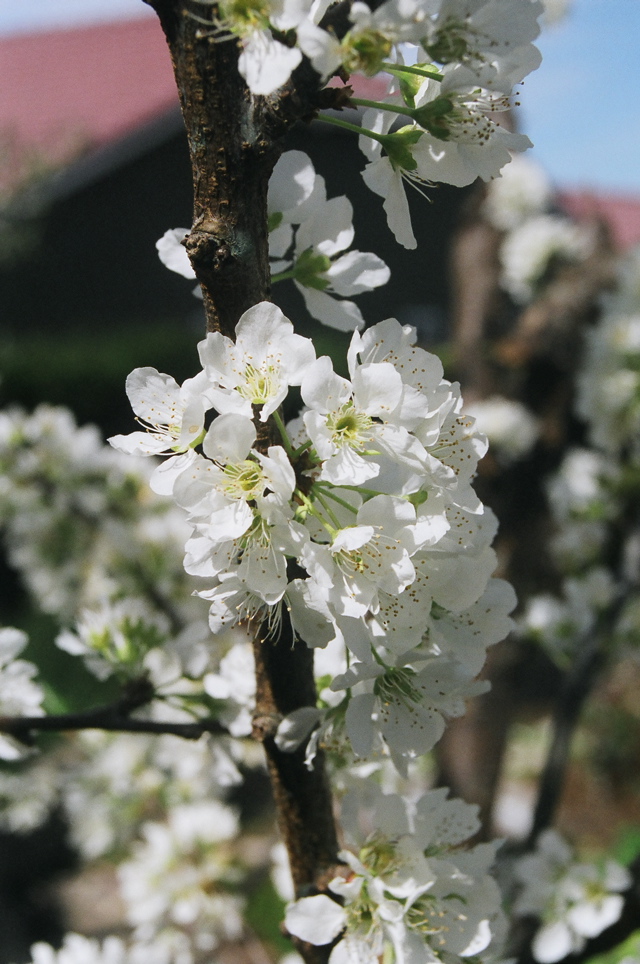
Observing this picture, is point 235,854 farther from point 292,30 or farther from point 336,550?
point 292,30

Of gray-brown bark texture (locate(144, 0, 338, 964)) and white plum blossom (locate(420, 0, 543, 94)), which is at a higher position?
white plum blossom (locate(420, 0, 543, 94))

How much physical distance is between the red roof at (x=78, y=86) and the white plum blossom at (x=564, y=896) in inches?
420

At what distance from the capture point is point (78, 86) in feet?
41.3

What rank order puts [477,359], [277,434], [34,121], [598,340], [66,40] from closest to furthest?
[277,434], [598,340], [477,359], [34,121], [66,40]

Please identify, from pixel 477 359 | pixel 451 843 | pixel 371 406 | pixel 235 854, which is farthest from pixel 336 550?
pixel 477 359

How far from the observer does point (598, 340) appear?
3271 millimetres

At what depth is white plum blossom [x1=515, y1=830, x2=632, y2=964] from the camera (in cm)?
166

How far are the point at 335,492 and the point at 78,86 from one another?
13.7 meters

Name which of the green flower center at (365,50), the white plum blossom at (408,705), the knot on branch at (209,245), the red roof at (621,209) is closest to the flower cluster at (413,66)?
the green flower center at (365,50)

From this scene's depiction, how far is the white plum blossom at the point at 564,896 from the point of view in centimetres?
166

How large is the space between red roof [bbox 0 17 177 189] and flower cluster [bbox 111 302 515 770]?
11.0 m

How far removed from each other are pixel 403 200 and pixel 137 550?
183 cm

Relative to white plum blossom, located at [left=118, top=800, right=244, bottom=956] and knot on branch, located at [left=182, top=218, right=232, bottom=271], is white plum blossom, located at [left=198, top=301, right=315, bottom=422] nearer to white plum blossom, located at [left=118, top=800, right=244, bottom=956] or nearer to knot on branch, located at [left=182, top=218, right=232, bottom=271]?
knot on branch, located at [left=182, top=218, right=232, bottom=271]

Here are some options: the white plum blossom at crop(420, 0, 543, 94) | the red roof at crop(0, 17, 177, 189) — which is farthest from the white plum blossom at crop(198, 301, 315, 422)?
the red roof at crop(0, 17, 177, 189)
